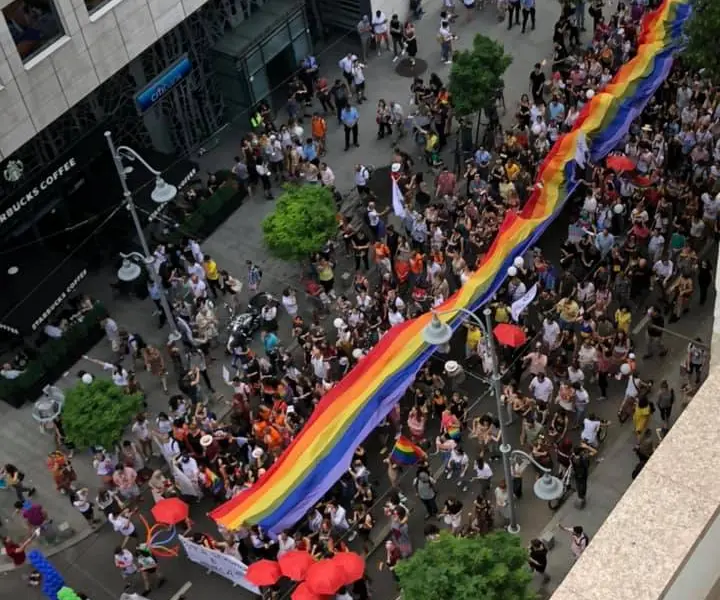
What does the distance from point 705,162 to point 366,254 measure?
8.94 meters

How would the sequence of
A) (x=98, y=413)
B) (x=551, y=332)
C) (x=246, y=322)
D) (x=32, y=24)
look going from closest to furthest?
(x=98, y=413) → (x=551, y=332) → (x=32, y=24) → (x=246, y=322)

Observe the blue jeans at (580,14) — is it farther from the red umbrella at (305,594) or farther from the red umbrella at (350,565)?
the red umbrella at (305,594)

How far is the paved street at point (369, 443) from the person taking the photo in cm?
2356

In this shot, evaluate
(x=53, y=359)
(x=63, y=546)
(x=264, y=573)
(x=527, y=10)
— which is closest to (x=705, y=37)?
(x=527, y=10)

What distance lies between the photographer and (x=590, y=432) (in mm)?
23297

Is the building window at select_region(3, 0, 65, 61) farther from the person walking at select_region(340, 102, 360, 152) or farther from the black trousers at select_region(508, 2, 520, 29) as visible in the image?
the black trousers at select_region(508, 2, 520, 29)

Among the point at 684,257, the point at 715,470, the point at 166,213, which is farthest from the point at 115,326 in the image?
the point at 715,470

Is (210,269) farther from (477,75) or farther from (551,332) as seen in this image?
(551,332)

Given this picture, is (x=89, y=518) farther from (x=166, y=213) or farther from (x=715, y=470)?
(x=715, y=470)

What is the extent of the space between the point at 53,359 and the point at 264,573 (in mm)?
9785

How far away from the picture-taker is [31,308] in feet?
93.1

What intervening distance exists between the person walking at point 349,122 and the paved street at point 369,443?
15.4 inches

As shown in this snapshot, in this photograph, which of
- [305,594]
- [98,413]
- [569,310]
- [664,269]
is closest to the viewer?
[305,594]

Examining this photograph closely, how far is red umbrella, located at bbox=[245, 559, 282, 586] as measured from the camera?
71.2ft
